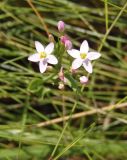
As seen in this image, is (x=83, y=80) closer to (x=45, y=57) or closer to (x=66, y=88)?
(x=45, y=57)

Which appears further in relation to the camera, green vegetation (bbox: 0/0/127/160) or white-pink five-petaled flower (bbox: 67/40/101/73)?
green vegetation (bbox: 0/0/127/160)

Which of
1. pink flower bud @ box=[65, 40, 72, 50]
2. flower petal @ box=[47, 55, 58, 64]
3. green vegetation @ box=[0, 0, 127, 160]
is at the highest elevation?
green vegetation @ box=[0, 0, 127, 160]

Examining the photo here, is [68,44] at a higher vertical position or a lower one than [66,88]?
lower

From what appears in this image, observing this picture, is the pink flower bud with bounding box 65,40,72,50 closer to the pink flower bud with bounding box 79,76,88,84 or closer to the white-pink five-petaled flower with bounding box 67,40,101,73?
the white-pink five-petaled flower with bounding box 67,40,101,73

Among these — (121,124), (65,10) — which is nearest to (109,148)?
(121,124)

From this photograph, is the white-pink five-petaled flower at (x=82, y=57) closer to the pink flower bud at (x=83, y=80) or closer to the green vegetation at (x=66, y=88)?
the pink flower bud at (x=83, y=80)

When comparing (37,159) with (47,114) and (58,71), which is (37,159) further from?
(58,71)

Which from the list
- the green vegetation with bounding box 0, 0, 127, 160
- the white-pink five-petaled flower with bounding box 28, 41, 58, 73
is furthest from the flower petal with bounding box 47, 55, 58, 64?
the green vegetation with bounding box 0, 0, 127, 160

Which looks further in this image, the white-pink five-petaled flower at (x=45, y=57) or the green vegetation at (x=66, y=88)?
the green vegetation at (x=66, y=88)

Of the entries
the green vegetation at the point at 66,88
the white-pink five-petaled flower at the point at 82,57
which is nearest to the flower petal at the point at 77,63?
the white-pink five-petaled flower at the point at 82,57

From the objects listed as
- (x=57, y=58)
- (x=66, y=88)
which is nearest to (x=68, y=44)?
(x=57, y=58)

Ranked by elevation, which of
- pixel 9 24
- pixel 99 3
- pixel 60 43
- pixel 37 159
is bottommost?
pixel 37 159
